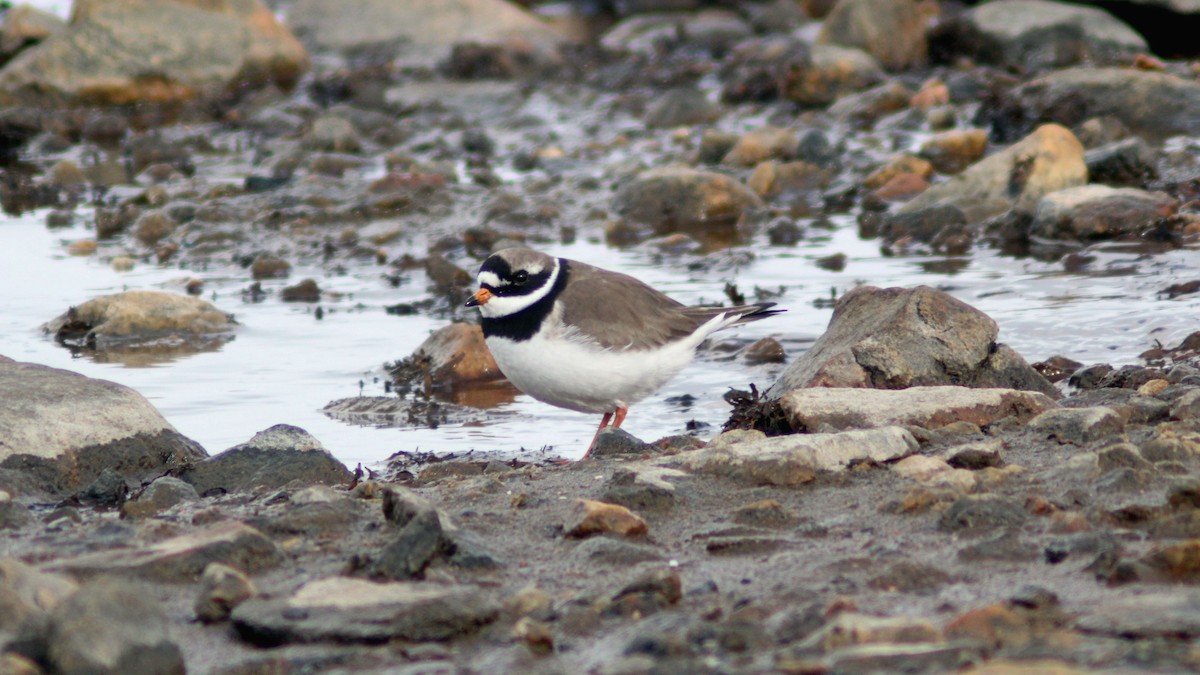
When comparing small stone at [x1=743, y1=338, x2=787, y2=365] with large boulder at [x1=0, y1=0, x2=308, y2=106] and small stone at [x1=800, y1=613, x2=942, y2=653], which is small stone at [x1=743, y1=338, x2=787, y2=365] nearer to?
small stone at [x1=800, y1=613, x2=942, y2=653]

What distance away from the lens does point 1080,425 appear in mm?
5945

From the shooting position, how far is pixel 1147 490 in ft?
16.2

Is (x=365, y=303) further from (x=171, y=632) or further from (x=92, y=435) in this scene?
(x=171, y=632)

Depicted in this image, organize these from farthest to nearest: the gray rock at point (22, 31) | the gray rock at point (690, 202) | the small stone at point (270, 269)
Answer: the gray rock at point (22, 31)
the gray rock at point (690, 202)
the small stone at point (270, 269)

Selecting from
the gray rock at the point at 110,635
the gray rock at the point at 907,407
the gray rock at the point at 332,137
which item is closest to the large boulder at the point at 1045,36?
the gray rock at the point at 332,137

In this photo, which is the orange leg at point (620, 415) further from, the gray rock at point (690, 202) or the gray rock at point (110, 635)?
the gray rock at point (690, 202)

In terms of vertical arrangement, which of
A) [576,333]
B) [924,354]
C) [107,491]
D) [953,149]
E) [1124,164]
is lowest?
[107,491]

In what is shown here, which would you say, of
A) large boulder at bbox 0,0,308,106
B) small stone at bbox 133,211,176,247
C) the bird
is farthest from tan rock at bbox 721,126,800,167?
large boulder at bbox 0,0,308,106

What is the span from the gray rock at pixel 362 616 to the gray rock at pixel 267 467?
230cm

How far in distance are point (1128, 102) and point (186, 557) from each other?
43.9 feet

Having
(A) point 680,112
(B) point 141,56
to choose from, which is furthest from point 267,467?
(B) point 141,56

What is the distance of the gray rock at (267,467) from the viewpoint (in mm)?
6402

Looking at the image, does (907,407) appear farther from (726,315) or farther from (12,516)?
(12,516)

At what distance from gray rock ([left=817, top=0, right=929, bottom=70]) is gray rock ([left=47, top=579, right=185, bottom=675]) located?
17692mm
